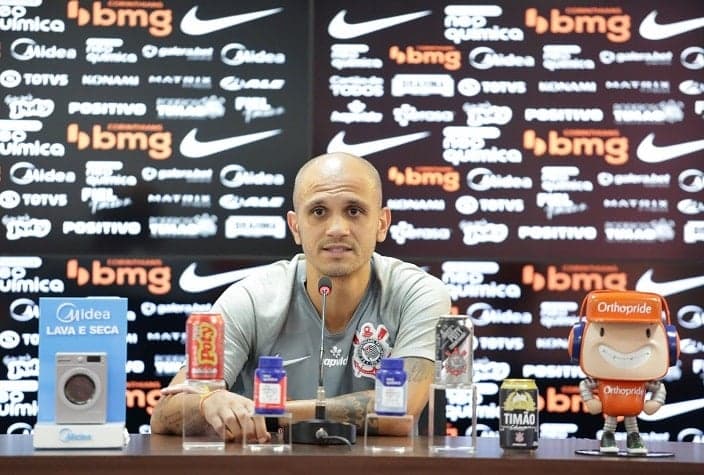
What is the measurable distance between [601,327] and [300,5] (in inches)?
109

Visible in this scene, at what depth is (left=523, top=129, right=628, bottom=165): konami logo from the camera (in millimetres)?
5055

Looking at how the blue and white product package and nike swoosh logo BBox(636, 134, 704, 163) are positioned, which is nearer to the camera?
the blue and white product package

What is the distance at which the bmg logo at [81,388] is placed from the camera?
2.69 m

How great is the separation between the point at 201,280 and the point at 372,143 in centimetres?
93

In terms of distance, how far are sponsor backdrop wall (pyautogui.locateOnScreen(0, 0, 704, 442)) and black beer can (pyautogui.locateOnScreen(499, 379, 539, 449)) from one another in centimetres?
230

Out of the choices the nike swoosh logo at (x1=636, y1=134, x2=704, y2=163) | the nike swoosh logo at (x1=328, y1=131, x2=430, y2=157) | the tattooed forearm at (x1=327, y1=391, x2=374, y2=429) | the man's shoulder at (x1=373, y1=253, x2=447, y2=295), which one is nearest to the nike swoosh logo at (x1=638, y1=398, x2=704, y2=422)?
the nike swoosh logo at (x1=636, y1=134, x2=704, y2=163)

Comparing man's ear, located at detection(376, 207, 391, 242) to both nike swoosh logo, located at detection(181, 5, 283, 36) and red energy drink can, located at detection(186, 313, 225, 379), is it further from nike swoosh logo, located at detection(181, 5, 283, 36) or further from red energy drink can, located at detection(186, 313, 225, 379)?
nike swoosh logo, located at detection(181, 5, 283, 36)

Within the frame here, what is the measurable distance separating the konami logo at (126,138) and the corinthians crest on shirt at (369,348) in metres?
1.80

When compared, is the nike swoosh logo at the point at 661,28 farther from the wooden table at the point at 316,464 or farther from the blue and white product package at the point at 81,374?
the blue and white product package at the point at 81,374

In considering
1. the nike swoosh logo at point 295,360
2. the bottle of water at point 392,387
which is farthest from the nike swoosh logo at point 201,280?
the bottle of water at point 392,387

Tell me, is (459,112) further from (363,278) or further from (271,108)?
(363,278)

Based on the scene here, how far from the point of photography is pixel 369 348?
3.51 m

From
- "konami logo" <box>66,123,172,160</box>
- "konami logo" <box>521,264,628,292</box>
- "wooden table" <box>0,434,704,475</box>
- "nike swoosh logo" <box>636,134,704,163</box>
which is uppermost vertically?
"konami logo" <box>66,123,172,160</box>

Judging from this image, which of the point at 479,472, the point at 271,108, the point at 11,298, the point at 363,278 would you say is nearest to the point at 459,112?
the point at 271,108
